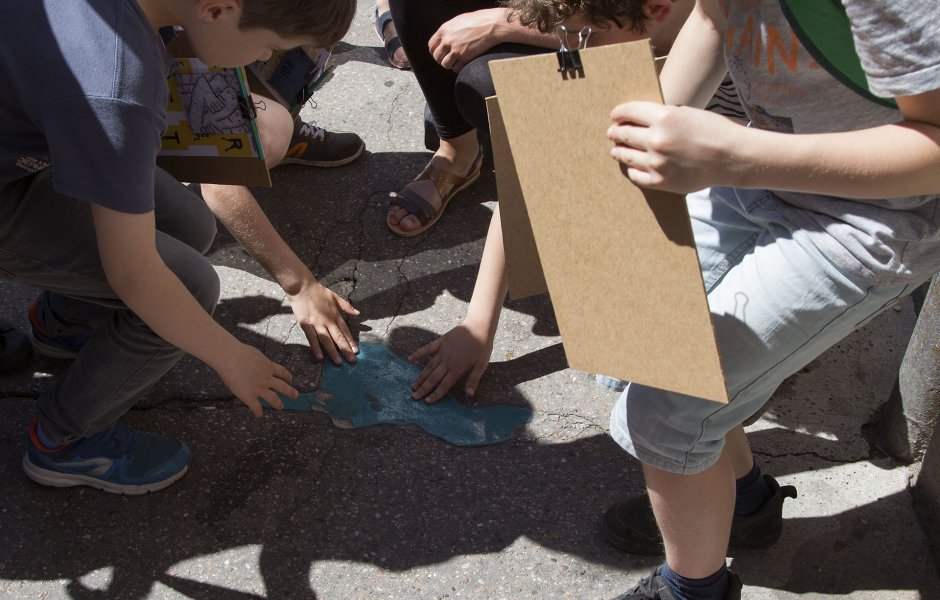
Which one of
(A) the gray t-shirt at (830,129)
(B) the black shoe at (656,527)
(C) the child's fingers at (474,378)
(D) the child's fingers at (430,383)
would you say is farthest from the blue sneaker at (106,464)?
(A) the gray t-shirt at (830,129)

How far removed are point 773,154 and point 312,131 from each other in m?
1.85

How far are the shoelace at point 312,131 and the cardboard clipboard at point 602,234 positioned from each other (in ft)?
5.34

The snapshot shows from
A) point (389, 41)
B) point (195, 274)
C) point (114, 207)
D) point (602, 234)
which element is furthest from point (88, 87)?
point (389, 41)

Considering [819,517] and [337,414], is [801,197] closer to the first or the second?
[819,517]

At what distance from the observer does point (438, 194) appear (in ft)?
8.25

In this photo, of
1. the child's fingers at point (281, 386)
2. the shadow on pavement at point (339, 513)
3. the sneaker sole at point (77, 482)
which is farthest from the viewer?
the sneaker sole at point (77, 482)

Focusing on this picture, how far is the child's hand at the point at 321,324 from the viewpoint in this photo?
2143mm

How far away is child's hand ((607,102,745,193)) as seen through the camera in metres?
1.03

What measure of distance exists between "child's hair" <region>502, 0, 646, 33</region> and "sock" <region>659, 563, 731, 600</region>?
0.95 meters

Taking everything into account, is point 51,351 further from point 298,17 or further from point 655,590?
point 655,590

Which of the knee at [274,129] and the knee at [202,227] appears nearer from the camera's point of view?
the knee at [202,227]

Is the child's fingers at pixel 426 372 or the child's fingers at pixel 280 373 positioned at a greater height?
the child's fingers at pixel 280 373

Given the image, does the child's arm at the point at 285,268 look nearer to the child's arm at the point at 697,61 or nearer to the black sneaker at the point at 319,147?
the black sneaker at the point at 319,147

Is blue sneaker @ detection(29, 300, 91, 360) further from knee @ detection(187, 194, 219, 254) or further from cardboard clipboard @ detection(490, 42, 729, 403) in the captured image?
cardboard clipboard @ detection(490, 42, 729, 403)
